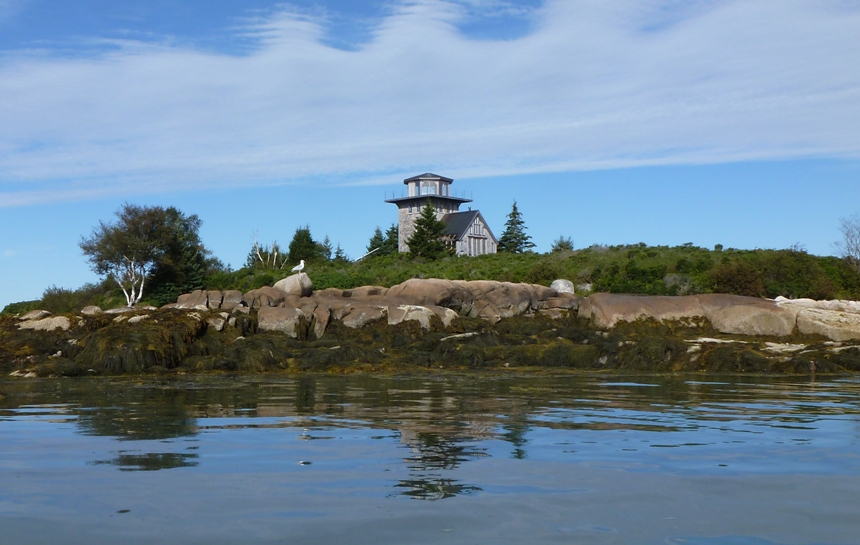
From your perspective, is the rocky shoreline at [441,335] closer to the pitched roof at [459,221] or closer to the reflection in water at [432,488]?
the reflection in water at [432,488]

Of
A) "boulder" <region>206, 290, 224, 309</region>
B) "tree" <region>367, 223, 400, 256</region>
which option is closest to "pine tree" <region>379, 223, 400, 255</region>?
"tree" <region>367, 223, 400, 256</region>

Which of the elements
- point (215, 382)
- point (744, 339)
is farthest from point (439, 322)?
point (215, 382)

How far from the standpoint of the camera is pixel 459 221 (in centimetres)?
7394

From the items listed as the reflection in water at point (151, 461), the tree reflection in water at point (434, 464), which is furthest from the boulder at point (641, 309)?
the reflection in water at point (151, 461)

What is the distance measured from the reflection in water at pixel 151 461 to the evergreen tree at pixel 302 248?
56003 millimetres

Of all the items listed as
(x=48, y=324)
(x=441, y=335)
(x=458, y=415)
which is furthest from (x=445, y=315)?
(x=458, y=415)

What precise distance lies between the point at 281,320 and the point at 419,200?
51.8m

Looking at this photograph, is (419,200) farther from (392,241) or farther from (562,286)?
(562,286)

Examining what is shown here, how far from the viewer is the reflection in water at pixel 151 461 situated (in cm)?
646

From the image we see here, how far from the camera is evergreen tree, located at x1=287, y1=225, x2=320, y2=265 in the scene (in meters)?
63.7

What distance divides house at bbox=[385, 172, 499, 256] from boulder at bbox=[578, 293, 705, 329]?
1733 inches

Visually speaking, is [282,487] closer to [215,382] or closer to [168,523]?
[168,523]

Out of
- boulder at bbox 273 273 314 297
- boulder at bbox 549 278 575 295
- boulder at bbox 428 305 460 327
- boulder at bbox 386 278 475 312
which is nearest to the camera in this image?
boulder at bbox 428 305 460 327

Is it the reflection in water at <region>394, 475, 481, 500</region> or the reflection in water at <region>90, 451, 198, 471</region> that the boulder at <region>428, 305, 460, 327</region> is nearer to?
the reflection in water at <region>90, 451, 198, 471</region>
